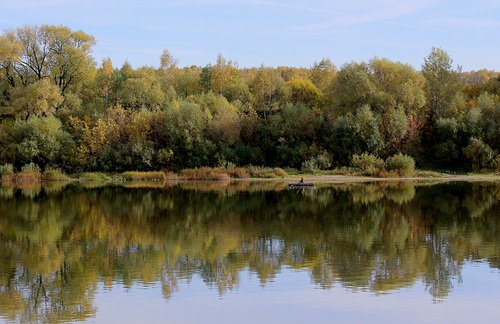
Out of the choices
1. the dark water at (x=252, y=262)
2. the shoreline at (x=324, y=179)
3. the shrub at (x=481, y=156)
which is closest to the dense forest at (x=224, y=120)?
the shrub at (x=481, y=156)

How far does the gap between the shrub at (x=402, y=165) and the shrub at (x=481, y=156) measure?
5.34 meters

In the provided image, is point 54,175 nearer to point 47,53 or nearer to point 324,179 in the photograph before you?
point 47,53

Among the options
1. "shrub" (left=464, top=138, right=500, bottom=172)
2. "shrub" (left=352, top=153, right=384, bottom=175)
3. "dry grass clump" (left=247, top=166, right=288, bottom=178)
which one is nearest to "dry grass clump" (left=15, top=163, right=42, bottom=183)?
"dry grass clump" (left=247, top=166, right=288, bottom=178)

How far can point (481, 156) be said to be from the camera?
66.2 m

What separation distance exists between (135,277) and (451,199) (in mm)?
27605

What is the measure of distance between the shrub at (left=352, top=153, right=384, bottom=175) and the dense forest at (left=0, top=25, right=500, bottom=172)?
1.30 m

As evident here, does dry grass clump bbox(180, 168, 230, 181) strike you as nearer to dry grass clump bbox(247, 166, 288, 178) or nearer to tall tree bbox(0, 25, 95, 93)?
dry grass clump bbox(247, 166, 288, 178)

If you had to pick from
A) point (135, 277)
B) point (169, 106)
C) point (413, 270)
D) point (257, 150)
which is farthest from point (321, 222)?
point (169, 106)

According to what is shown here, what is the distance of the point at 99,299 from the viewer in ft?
54.9

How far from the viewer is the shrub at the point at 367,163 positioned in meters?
65.3

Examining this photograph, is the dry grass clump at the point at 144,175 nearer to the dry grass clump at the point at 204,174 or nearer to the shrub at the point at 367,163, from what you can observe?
the dry grass clump at the point at 204,174

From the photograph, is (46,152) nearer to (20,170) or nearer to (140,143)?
(20,170)

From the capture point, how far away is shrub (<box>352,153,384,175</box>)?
65.3m

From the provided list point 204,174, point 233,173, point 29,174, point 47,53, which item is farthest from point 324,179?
point 47,53
